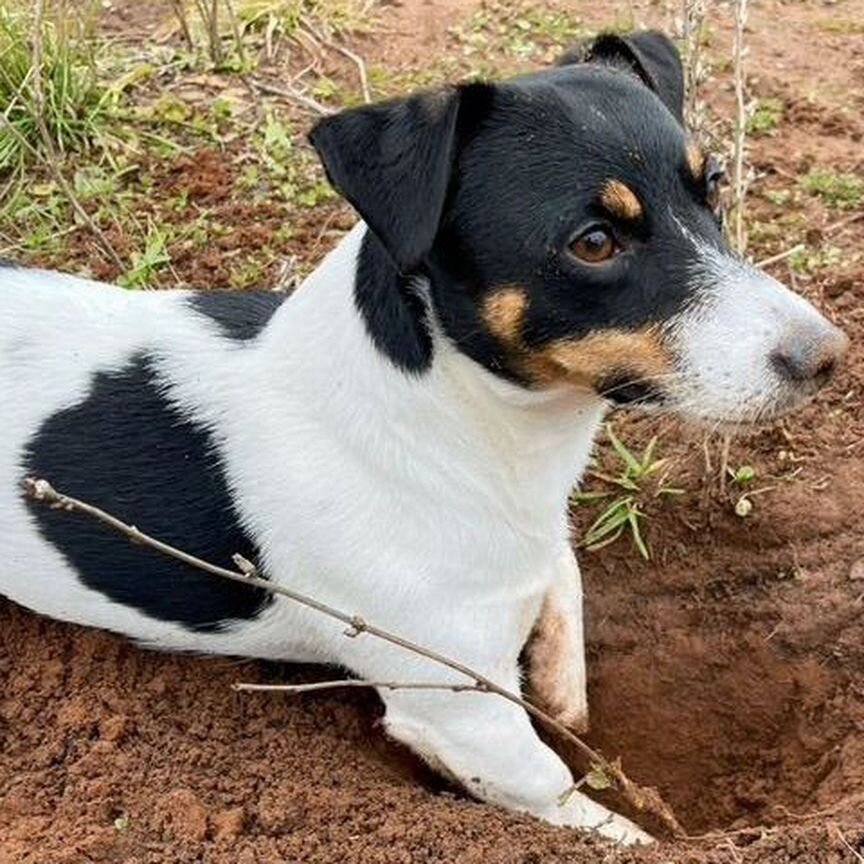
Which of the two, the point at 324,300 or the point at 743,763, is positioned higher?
the point at 324,300

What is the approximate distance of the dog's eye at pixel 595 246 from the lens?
8.75 ft

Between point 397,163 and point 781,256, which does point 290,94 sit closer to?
point 781,256

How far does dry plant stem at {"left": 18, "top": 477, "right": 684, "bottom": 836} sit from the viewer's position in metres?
2.50

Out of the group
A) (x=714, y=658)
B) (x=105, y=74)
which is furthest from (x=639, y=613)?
(x=105, y=74)

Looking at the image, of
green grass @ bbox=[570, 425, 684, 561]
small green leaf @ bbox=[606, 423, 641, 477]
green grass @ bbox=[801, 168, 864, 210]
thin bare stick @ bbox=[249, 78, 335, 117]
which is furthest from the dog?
thin bare stick @ bbox=[249, 78, 335, 117]

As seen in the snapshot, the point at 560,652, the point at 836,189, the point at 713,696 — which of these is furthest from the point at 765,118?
the point at 560,652

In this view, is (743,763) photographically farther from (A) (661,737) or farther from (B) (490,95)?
(B) (490,95)

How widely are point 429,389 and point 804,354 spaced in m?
0.77

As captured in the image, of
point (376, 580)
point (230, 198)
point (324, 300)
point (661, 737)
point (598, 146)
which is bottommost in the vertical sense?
point (661, 737)

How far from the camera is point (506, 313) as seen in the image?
9.07 feet

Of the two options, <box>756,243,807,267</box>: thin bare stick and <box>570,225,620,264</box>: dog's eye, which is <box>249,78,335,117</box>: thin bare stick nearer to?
<box>756,243,807,267</box>: thin bare stick

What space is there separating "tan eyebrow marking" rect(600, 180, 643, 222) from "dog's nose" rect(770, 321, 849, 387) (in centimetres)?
38

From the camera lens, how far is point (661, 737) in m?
3.90

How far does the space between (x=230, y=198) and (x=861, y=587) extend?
258 cm
